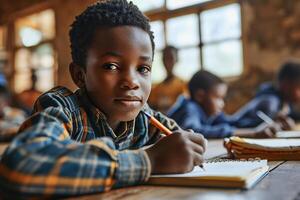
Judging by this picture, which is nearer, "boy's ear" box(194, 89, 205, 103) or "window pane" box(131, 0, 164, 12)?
"boy's ear" box(194, 89, 205, 103)

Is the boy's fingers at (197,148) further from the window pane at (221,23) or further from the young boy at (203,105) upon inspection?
the window pane at (221,23)

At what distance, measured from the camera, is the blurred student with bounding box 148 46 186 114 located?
302cm

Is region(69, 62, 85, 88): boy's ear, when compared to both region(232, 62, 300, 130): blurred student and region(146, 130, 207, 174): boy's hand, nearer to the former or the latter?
region(146, 130, 207, 174): boy's hand

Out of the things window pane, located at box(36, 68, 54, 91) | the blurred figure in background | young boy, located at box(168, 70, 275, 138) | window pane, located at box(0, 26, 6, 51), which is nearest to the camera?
young boy, located at box(168, 70, 275, 138)

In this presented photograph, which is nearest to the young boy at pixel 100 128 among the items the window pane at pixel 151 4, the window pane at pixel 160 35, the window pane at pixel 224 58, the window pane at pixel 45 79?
the window pane at pixel 224 58

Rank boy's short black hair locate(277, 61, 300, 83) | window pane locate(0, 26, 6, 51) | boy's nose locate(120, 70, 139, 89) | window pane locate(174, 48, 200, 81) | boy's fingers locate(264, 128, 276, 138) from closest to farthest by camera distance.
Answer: boy's nose locate(120, 70, 139, 89) < boy's fingers locate(264, 128, 276, 138) < boy's short black hair locate(277, 61, 300, 83) < window pane locate(174, 48, 200, 81) < window pane locate(0, 26, 6, 51)

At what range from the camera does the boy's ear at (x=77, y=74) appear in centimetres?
83

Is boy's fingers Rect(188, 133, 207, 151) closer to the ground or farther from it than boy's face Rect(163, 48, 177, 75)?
closer to the ground

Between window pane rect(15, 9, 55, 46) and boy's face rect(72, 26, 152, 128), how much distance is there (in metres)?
4.93

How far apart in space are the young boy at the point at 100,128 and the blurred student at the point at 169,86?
80.2 inches

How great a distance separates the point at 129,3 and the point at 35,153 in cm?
48

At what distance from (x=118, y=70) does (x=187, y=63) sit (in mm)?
3330

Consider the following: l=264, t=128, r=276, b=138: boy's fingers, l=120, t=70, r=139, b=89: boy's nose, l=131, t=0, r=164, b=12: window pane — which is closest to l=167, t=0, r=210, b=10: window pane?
l=131, t=0, r=164, b=12: window pane

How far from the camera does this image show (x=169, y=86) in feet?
10.6
